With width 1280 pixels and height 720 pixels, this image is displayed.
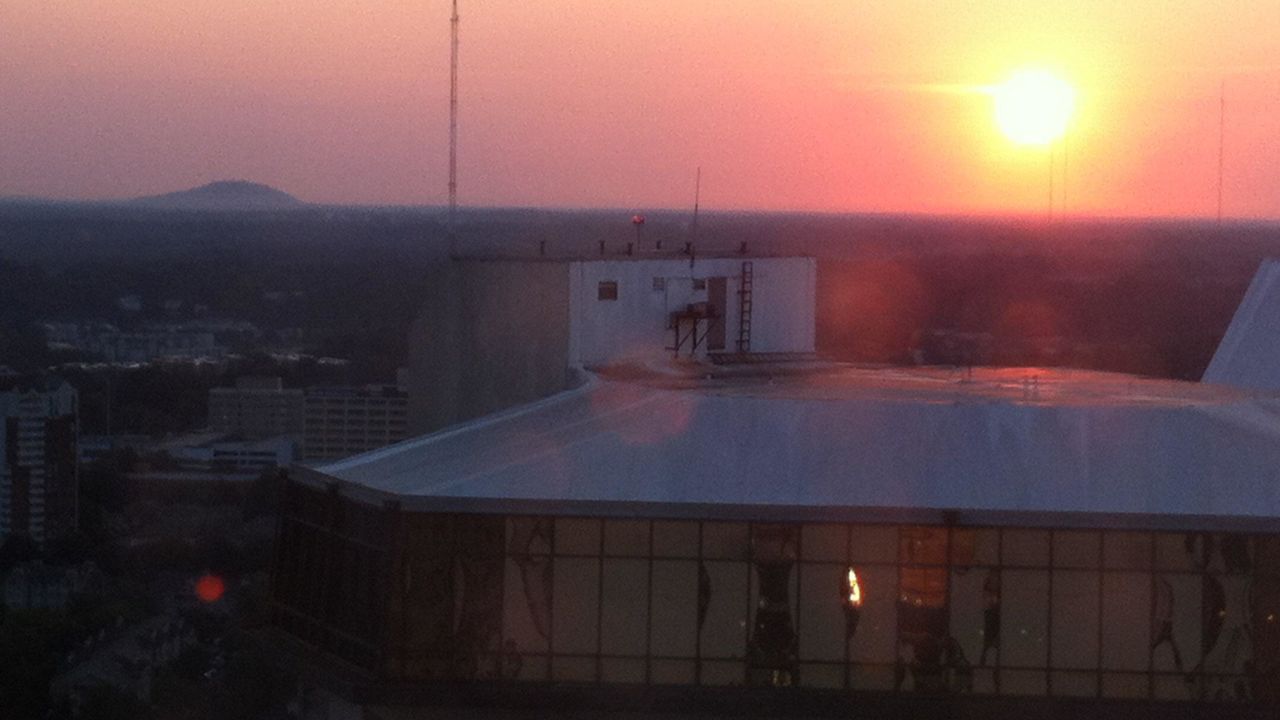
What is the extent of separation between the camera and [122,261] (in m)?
67.4

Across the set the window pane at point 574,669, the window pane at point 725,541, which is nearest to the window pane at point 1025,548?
the window pane at point 725,541

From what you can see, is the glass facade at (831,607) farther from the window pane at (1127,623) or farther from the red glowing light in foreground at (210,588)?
the red glowing light in foreground at (210,588)

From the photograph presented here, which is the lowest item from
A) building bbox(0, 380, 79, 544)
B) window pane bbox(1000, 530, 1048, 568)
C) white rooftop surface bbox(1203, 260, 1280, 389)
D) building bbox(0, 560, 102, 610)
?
building bbox(0, 560, 102, 610)

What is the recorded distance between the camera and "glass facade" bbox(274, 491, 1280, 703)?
48.5 ft

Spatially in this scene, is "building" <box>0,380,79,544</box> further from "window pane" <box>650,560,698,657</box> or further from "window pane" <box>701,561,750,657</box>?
"window pane" <box>701,561,750,657</box>

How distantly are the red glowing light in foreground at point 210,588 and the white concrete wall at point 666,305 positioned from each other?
1117 centimetres

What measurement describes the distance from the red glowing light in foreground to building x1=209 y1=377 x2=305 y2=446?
835cm

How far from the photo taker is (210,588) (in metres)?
32.9

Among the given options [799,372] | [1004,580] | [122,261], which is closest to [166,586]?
[799,372]

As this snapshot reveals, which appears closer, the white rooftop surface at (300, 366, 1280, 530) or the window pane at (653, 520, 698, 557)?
the window pane at (653, 520, 698, 557)

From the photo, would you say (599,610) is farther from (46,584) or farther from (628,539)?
(46,584)

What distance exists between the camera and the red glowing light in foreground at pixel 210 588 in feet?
106

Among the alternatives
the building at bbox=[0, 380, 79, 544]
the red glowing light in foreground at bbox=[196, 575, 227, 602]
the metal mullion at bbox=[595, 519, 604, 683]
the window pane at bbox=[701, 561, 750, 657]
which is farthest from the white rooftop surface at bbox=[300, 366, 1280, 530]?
the building at bbox=[0, 380, 79, 544]

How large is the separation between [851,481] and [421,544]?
322cm
